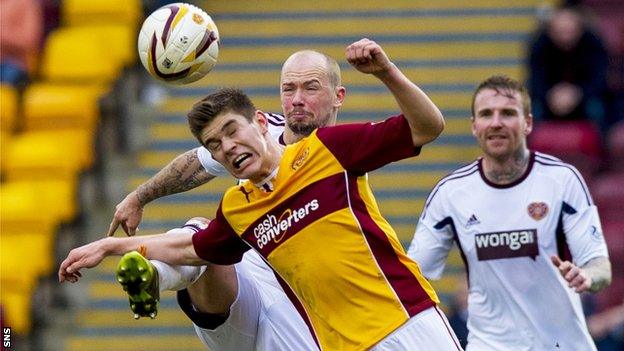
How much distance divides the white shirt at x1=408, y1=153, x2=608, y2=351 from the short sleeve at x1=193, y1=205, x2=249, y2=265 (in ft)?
4.89

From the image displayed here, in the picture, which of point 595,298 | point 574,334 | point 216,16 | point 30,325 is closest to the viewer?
point 574,334

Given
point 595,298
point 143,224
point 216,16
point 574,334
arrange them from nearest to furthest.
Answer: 1. point 574,334
2. point 595,298
3. point 143,224
4. point 216,16

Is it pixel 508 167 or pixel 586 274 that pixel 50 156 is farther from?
pixel 586 274

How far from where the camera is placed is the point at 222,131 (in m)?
6.11

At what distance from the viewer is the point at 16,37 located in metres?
12.7

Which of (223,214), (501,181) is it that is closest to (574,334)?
(501,181)

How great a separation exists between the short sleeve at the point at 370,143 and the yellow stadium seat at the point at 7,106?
6998 mm

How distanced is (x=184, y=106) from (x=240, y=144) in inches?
278

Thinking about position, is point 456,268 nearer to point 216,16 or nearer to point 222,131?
point 216,16

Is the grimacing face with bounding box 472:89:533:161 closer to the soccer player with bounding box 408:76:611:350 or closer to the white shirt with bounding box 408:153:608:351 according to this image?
the soccer player with bounding box 408:76:611:350

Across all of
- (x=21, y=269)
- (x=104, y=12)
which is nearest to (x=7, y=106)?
(x=104, y=12)

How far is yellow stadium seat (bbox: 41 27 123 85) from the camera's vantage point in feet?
42.5

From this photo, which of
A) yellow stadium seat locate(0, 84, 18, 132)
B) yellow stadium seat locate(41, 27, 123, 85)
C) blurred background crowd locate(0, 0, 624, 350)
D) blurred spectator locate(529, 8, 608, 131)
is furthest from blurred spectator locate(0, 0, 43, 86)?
blurred spectator locate(529, 8, 608, 131)

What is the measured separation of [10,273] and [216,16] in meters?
3.32
